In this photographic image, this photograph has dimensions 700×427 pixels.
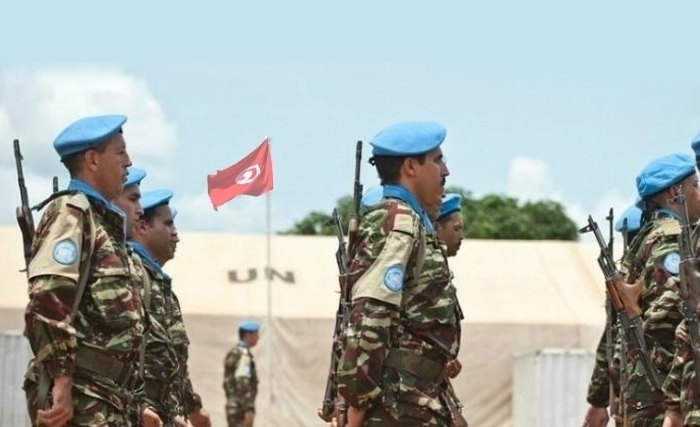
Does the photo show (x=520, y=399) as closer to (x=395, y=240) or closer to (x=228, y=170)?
(x=228, y=170)

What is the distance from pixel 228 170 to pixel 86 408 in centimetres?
505

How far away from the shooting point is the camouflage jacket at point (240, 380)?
2166 centimetres

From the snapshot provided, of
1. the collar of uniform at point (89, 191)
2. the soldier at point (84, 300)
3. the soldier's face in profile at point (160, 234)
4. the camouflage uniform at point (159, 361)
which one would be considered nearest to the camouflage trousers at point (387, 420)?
the soldier at point (84, 300)

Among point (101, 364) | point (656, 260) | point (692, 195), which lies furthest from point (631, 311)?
point (101, 364)

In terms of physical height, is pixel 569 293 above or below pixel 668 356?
below

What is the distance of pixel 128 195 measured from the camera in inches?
343

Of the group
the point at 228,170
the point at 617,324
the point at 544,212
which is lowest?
the point at 544,212

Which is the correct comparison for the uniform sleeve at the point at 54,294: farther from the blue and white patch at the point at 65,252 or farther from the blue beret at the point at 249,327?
the blue beret at the point at 249,327

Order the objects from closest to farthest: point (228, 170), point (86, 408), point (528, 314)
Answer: point (86, 408) → point (228, 170) → point (528, 314)

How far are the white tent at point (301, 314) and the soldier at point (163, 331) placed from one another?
13.5m

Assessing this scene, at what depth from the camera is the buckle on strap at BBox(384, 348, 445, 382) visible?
668 cm

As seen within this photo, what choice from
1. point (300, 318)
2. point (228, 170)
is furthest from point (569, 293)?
Result: point (228, 170)

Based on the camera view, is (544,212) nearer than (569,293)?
No

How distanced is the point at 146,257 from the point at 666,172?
3066 mm
